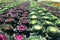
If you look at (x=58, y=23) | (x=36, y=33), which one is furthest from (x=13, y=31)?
(x=58, y=23)

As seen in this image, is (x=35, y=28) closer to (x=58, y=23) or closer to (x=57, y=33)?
(x=57, y=33)

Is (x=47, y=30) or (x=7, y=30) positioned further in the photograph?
(x=47, y=30)

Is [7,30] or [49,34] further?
[49,34]

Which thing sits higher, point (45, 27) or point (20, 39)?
point (20, 39)

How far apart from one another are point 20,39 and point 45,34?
108 cm

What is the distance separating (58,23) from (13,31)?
1.53 meters

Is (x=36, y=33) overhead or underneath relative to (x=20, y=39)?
underneath

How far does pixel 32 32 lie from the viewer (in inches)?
165

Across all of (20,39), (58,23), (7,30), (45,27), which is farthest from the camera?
(58,23)

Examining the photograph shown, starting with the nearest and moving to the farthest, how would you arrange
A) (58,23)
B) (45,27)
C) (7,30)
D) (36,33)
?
(7,30) < (36,33) < (45,27) < (58,23)

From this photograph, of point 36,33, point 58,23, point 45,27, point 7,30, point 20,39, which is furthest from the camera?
point 58,23

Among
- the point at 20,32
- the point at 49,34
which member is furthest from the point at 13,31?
the point at 49,34

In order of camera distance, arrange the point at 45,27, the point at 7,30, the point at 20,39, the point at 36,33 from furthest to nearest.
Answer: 1. the point at 45,27
2. the point at 36,33
3. the point at 7,30
4. the point at 20,39

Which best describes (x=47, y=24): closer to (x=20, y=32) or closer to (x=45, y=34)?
(x=45, y=34)
